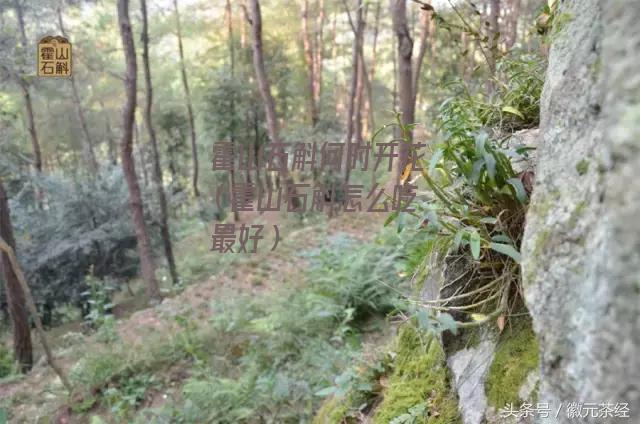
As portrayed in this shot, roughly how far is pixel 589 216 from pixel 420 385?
115cm

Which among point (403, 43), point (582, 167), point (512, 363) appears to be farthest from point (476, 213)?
point (403, 43)

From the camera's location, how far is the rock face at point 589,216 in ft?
1.97

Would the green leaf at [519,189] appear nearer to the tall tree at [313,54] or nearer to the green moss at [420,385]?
the green moss at [420,385]

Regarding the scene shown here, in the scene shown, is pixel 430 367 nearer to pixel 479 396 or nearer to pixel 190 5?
pixel 479 396

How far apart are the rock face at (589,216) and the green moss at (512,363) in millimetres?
319

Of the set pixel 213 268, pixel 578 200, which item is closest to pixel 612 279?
pixel 578 200

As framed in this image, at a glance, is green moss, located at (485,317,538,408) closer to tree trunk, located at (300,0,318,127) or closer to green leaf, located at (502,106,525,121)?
green leaf, located at (502,106,525,121)

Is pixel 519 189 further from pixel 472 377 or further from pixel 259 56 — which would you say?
pixel 259 56

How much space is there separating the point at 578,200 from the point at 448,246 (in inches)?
32.6

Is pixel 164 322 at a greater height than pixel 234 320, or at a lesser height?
lesser

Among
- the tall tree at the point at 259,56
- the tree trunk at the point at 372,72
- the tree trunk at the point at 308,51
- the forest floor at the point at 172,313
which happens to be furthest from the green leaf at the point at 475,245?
the tree trunk at the point at 308,51

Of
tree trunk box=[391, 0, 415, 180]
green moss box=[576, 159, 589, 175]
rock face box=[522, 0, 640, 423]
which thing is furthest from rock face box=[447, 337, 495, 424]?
tree trunk box=[391, 0, 415, 180]

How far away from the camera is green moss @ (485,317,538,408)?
124cm

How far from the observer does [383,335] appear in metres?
3.73
